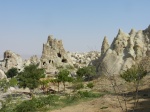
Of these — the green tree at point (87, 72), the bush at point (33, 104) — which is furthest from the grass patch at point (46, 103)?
the green tree at point (87, 72)

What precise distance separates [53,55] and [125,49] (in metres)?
22.6

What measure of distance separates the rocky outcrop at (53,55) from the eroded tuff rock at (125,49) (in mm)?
16793

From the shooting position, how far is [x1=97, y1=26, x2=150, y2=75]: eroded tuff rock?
165ft

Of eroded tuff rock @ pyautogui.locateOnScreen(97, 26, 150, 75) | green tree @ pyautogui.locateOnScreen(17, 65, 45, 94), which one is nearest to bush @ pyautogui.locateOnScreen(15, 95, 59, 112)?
green tree @ pyautogui.locateOnScreen(17, 65, 45, 94)

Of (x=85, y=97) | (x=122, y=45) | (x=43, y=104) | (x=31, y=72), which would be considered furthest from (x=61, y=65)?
(x=43, y=104)

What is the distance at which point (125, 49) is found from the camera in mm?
53125

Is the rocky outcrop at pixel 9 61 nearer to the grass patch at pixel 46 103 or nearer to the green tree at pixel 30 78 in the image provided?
the green tree at pixel 30 78

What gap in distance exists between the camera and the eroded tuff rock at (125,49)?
50344mm

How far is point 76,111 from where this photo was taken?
24688mm

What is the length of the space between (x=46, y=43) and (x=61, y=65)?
7.11 metres

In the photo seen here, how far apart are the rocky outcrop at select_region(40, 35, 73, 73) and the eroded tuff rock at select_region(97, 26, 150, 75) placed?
16.8m

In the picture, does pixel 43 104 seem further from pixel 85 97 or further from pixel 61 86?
pixel 61 86

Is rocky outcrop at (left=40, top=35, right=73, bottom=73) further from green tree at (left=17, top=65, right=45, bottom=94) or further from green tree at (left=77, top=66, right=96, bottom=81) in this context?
green tree at (left=17, top=65, right=45, bottom=94)

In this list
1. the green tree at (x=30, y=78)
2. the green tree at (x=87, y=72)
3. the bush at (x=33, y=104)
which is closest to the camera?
the bush at (x=33, y=104)
